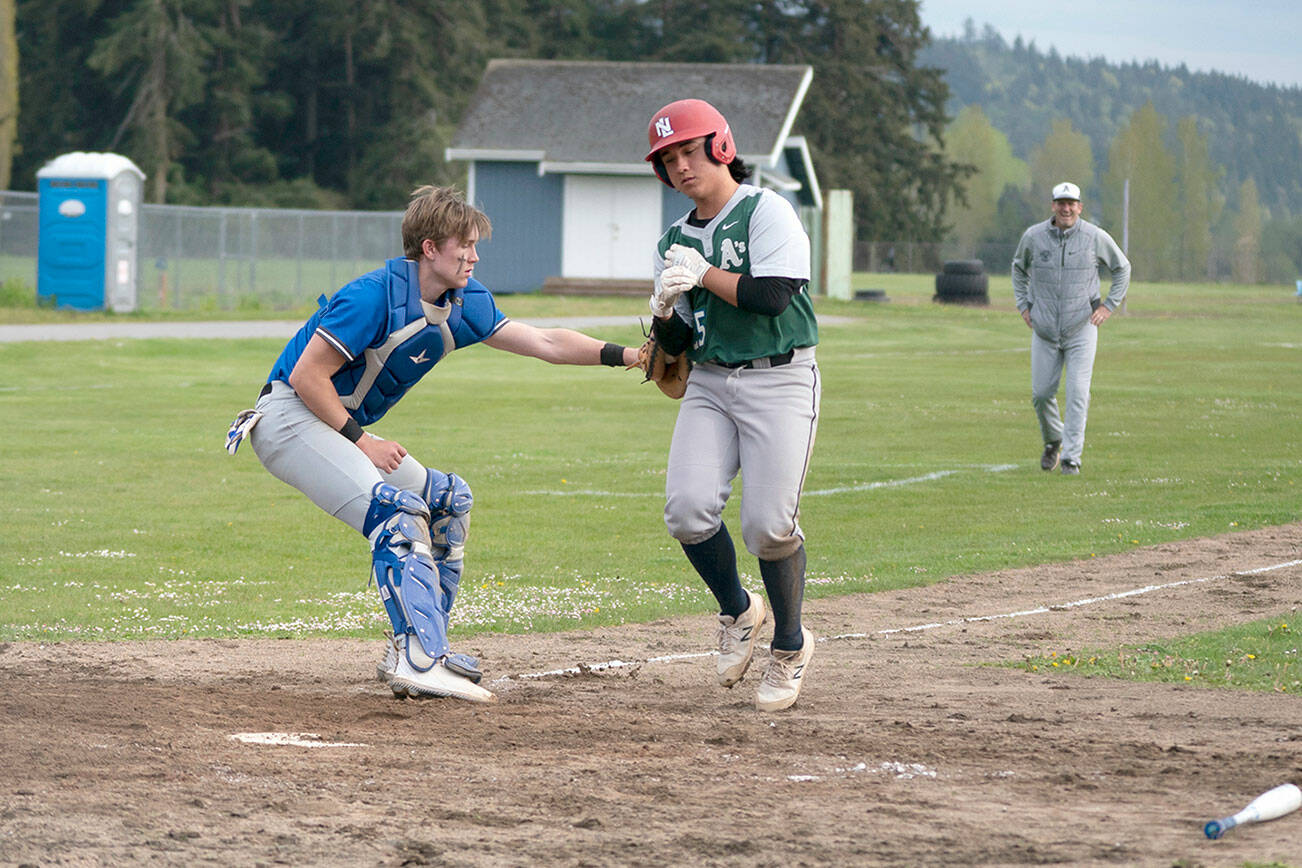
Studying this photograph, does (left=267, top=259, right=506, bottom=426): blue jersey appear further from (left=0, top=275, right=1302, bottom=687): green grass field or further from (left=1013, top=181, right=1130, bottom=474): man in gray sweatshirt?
(left=1013, top=181, right=1130, bottom=474): man in gray sweatshirt

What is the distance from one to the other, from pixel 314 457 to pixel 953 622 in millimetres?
3456

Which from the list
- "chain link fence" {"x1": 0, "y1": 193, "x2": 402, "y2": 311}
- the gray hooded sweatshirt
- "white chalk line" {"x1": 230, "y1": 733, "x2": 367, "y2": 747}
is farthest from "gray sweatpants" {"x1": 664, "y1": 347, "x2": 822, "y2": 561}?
"chain link fence" {"x1": 0, "y1": 193, "x2": 402, "y2": 311}

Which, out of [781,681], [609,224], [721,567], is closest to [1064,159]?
[609,224]

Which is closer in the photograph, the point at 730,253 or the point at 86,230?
the point at 730,253

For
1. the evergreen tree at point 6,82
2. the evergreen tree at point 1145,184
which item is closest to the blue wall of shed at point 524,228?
the evergreen tree at point 6,82

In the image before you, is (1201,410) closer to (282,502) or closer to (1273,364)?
(1273,364)

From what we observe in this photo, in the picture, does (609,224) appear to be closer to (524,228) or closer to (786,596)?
(524,228)

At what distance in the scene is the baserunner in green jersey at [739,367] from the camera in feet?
20.1

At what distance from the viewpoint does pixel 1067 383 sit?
545 inches

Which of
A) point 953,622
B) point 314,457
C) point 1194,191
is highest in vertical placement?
point 1194,191

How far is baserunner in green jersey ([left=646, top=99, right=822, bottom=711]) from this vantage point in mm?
6113

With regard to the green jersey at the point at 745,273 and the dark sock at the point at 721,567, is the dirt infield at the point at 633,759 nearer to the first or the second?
the dark sock at the point at 721,567

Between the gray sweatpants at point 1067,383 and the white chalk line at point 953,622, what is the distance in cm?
405

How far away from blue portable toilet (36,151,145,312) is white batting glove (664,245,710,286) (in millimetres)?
27323
